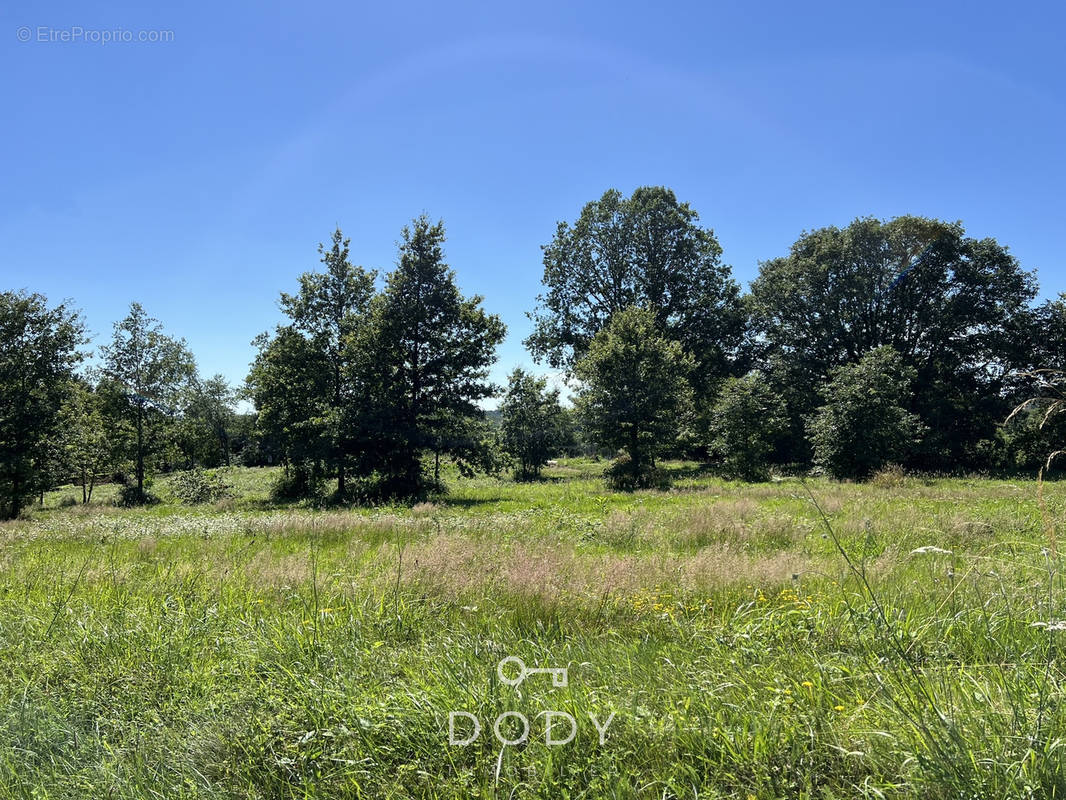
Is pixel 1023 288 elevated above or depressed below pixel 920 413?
above

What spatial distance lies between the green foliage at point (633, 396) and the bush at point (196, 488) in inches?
842

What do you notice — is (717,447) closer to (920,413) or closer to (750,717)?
(920,413)

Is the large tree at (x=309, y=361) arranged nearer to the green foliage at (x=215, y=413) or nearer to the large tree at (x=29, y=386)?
the large tree at (x=29, y=386)

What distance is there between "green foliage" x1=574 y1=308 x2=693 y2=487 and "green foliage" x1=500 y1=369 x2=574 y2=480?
1027cm

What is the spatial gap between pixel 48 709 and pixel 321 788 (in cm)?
216

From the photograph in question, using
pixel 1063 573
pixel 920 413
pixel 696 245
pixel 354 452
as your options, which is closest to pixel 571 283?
pixel 696 245

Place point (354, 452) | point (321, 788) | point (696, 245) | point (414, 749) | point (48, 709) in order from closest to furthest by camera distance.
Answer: point (321, 788), point (414, 749), point (48, 709), point (354, 452), point (696, 245)

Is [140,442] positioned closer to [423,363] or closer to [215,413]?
[423,363]

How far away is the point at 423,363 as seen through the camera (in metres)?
22.9

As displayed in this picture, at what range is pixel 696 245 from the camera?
37.9m

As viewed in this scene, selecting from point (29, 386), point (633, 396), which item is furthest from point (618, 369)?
point (29, 386)

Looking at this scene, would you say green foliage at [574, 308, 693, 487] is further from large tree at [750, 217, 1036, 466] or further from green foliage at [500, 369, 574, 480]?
large tree at [750, 217, 1036, 466]

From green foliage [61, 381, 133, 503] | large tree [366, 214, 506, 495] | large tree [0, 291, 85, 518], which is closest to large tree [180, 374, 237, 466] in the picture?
green foliage [61, 381, 133, 503]

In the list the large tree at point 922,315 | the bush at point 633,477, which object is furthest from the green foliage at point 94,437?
the large tree at point 922,315
